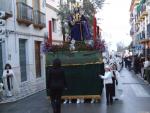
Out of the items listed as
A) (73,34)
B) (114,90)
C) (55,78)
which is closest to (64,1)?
(73,34)

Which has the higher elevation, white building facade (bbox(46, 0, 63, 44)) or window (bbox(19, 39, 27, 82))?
white building facade (bbox(46, 0, 63, 44))

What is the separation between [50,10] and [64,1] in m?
3.64

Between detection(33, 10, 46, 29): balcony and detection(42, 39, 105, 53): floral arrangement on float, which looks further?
detection(33, 10, 46, 29): balcony

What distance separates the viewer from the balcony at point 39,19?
25.8m

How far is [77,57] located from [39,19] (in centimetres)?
1042

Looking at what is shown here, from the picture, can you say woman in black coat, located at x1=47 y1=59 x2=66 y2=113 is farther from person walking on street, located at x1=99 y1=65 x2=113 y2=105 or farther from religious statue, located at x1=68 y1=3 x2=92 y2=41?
religious statue, located at x1=68 y1=3 x2=92 y2=41

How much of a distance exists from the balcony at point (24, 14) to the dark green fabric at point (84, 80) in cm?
672

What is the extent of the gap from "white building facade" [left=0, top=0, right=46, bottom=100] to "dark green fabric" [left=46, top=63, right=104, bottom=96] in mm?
3366

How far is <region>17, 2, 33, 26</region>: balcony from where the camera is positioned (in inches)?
886

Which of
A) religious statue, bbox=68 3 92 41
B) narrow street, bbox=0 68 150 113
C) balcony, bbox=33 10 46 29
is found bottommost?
narrow street, bbox=0 68 150 113

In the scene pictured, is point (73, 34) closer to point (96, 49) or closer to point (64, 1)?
point (96, 49)

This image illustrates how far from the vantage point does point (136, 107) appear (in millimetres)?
14562

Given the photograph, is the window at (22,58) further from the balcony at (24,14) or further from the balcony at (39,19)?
the balcony at (39,19)

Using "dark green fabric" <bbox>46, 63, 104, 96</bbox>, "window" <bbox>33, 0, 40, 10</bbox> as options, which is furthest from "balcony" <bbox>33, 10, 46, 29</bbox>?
"dark green fabric" <bbox>46, 63, 104, 96</bbox>
